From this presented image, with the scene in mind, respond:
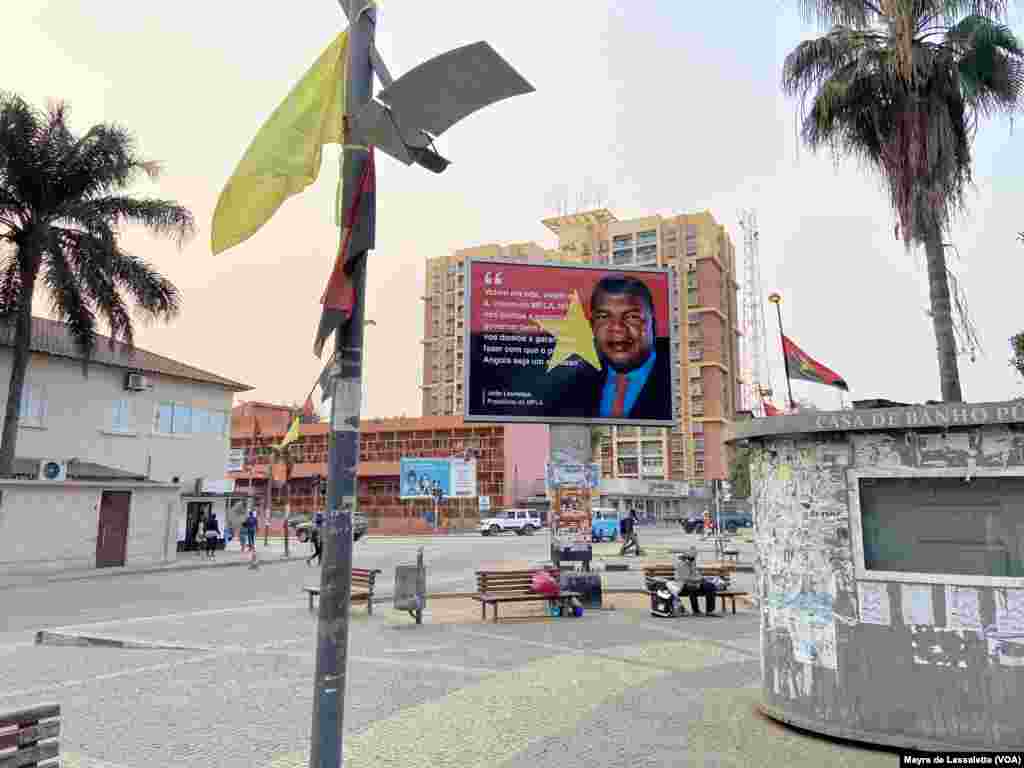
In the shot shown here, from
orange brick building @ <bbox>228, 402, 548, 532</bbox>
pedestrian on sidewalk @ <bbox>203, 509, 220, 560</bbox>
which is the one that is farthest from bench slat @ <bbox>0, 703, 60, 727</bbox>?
orange brick building @ <bbox>228, 402, 548, 532</bbox>

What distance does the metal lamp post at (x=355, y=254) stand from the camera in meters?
3.39

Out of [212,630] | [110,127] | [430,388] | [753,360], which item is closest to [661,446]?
[753,360]

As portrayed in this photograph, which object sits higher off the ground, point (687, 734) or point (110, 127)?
point (110, 127)

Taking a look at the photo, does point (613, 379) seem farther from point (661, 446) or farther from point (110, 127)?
point (661, 446)

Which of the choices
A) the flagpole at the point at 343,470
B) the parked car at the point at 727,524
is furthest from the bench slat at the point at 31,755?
the parked car at the point at 727,524

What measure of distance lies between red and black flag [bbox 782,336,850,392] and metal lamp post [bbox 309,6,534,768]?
7.78m

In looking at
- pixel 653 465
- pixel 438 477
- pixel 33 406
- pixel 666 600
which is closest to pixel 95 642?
pixel 666 600

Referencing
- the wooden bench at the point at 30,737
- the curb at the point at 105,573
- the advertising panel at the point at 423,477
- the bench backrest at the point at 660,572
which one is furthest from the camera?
the advertising panel at the point at 423,477

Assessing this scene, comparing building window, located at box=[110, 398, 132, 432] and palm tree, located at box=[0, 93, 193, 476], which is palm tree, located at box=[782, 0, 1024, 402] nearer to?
palm tree, located at box=[0, 93, 193, 476]

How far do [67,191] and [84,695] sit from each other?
24.4m

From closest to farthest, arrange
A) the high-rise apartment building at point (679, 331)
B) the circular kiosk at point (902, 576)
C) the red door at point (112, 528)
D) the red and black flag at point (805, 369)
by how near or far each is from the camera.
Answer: the circular kiosk at point (902, 576) < the red and black flag at point (805, 369) < the red door at point (112, 528) < the high-rise apartment building at point (679, 331)

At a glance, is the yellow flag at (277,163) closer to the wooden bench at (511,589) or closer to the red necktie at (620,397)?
the wooden bench at (511,589)

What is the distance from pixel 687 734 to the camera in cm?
633

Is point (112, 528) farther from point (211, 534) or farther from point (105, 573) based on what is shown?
point (211, 534)
